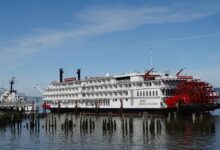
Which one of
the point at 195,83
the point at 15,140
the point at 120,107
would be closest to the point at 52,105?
the point at 120,107

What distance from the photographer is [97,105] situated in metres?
95.1

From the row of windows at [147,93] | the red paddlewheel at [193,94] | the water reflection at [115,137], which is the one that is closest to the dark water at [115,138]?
the water reflection at [115,137]

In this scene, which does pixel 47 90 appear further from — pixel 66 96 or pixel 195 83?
pixel 195 83

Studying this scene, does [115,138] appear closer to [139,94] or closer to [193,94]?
[193,94]

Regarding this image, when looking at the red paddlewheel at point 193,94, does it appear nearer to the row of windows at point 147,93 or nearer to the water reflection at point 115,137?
the row of windows at point 147,93

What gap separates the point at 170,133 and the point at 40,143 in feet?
51.0

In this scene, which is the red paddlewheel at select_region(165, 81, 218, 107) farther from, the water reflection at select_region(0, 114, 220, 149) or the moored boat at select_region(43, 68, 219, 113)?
the water reflection at select_region(0, 114, 220, 149)

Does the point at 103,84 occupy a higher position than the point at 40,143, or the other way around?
the point at 103,84

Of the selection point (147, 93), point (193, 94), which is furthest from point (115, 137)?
point (147, 93)

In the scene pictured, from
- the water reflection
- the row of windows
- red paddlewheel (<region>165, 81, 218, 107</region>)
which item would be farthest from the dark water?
the row of windows

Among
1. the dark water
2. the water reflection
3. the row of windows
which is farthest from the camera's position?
the row of windows

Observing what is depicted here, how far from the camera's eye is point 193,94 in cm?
7838

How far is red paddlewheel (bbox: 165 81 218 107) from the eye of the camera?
7731 cm

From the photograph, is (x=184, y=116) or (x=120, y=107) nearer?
(x=184, y=116)
